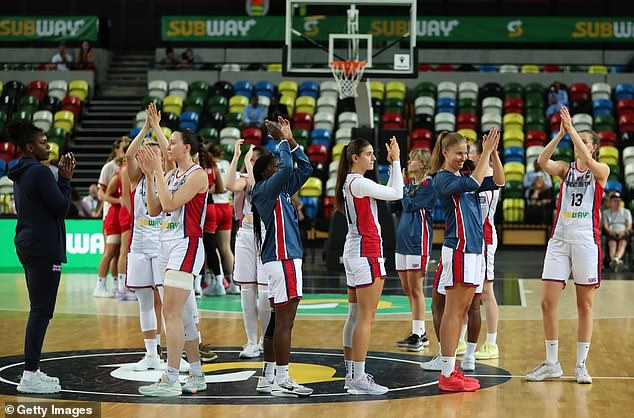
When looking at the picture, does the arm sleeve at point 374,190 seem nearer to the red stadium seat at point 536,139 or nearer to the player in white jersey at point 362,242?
the player in white jersey at point 362,242

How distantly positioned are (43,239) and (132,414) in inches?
57.6

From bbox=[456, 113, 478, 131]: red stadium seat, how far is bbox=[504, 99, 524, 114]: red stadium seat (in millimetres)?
1129

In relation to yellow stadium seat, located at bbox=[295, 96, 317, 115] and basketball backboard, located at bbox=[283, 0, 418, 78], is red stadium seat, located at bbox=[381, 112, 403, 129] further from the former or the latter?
yellow stadium seat, located at bbox=[295, 96, 317, 115]

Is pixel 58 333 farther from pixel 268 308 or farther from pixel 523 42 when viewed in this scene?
pixel 523 42

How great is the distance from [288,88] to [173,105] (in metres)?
2.81

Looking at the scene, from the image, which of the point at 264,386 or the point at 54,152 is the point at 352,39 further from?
the point at 264,386

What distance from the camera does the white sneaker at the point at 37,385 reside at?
7.11 metres

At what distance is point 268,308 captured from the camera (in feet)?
25.8

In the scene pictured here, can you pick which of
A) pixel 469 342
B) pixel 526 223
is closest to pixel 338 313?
pixel 469 342

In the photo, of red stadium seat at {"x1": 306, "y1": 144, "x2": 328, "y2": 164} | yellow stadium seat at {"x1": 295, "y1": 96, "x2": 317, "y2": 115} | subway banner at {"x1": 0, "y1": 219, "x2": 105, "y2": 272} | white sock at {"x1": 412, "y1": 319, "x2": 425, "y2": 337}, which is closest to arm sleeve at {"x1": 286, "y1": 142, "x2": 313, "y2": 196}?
white sock at {"x1": 412, "y1": 319, "x2": 425, "y2": 337}

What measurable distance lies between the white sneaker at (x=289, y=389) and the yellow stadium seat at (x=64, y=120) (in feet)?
59.7

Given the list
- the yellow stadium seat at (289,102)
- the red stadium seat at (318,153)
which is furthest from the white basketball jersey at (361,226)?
the yellow stadium seat at (289,102)

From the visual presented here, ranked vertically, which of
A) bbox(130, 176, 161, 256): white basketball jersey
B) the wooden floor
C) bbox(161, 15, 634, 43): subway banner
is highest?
bbox(161, 15, 634, 43): subway banner

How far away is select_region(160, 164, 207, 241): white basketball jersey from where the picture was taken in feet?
23.5
